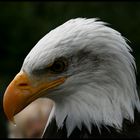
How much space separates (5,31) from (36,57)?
37.1 feet

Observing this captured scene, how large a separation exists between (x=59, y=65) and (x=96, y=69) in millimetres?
270

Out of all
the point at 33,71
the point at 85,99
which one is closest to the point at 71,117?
the point at 85,99

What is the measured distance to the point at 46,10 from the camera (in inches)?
653

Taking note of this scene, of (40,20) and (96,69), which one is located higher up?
(96,69)

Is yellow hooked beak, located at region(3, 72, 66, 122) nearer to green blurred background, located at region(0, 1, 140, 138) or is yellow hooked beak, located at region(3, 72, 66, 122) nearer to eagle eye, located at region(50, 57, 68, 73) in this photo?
eagle eye, located at region(50, 57, 68, 73)

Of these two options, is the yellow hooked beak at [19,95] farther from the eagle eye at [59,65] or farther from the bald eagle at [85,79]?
the eagle eye at [59,65]

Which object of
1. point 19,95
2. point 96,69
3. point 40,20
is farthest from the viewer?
point 40,20

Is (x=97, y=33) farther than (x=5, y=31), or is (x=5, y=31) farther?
(x=5, y=31)

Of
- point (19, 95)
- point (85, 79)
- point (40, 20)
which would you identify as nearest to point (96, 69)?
point (85, 79)

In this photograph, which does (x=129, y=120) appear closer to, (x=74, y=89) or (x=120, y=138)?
(x=120, y=138)

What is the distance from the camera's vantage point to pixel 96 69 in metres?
4.80

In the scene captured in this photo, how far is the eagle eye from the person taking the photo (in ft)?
15.4

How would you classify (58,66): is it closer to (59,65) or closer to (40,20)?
(59,65)

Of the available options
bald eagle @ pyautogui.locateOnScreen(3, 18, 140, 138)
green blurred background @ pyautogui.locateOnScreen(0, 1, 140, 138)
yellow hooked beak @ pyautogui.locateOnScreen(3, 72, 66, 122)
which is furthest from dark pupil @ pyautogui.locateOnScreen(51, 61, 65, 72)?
green blurred background @ pyautogui.locateOnScreen(0, 1, 140, 138)
